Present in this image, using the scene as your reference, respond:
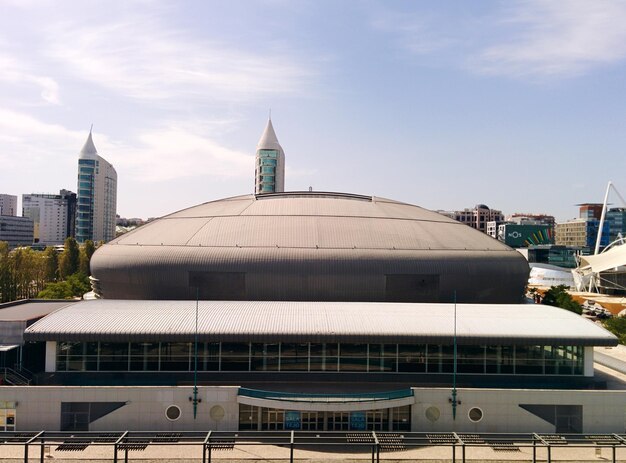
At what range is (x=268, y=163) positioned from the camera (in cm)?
12950

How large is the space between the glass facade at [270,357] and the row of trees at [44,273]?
133ft

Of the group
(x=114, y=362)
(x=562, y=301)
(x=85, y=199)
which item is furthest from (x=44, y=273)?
(x=562, y=301)

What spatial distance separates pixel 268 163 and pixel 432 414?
10620 centimetres

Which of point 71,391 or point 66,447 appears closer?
point 66,447

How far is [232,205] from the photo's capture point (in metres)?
47.6

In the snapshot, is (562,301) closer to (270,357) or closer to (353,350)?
(353,350)

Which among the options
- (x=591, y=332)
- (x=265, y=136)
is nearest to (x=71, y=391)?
(x=591, y=332)

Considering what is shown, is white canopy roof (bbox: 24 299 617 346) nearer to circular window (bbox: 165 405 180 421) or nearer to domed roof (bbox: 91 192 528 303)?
domed roof (bbox: 91 192 528 303)

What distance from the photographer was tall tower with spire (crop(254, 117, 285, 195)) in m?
128

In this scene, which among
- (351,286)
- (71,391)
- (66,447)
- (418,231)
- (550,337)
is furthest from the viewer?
(418,231)

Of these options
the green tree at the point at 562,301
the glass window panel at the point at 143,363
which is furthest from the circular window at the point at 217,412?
the green tree at the point at 562,301

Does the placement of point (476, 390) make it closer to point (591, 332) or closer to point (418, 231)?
point (591, 332)

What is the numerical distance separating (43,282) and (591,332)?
10069cm

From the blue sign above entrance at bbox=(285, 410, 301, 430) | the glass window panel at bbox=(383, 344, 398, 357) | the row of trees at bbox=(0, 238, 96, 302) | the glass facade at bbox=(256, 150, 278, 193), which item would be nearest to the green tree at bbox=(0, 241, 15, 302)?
the row of trees at bbox=(0, 238, 96, 302)
